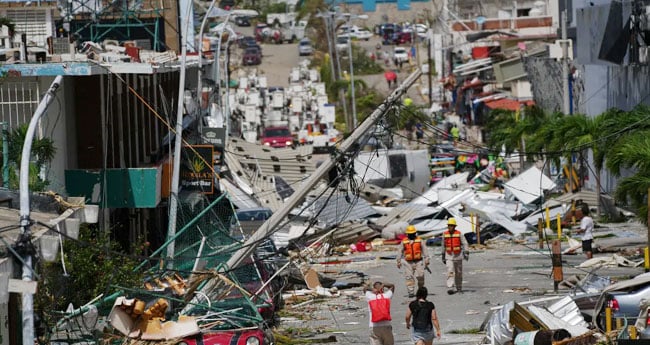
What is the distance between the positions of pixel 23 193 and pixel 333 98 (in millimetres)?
82641

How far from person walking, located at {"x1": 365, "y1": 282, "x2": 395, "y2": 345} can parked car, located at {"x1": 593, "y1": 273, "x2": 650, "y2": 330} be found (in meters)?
2.74

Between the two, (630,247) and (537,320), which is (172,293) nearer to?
(537,320)

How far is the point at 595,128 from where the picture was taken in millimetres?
38125

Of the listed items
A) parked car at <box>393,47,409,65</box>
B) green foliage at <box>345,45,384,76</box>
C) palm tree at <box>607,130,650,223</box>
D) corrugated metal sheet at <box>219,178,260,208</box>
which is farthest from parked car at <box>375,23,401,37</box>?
palm tree at <box>607,130,650,223</box>

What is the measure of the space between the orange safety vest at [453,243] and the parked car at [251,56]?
9038cm

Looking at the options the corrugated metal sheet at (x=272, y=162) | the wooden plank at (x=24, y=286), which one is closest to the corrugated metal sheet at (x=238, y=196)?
the corrugated metal sheet at (x=272, y=162)

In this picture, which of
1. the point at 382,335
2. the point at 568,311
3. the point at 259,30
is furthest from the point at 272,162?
the point at 259,30

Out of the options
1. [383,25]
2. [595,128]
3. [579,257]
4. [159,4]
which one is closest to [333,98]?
[383,25]

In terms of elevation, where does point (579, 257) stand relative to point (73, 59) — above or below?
below

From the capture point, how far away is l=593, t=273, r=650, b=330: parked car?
19203 mm

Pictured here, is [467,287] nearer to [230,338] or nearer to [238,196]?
[230,338]

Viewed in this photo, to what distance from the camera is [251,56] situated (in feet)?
380

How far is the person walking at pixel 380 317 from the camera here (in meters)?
19.1

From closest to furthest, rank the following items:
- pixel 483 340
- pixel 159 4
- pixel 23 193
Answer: pixel 23 193, pixel 483 340, pixel 159 4
